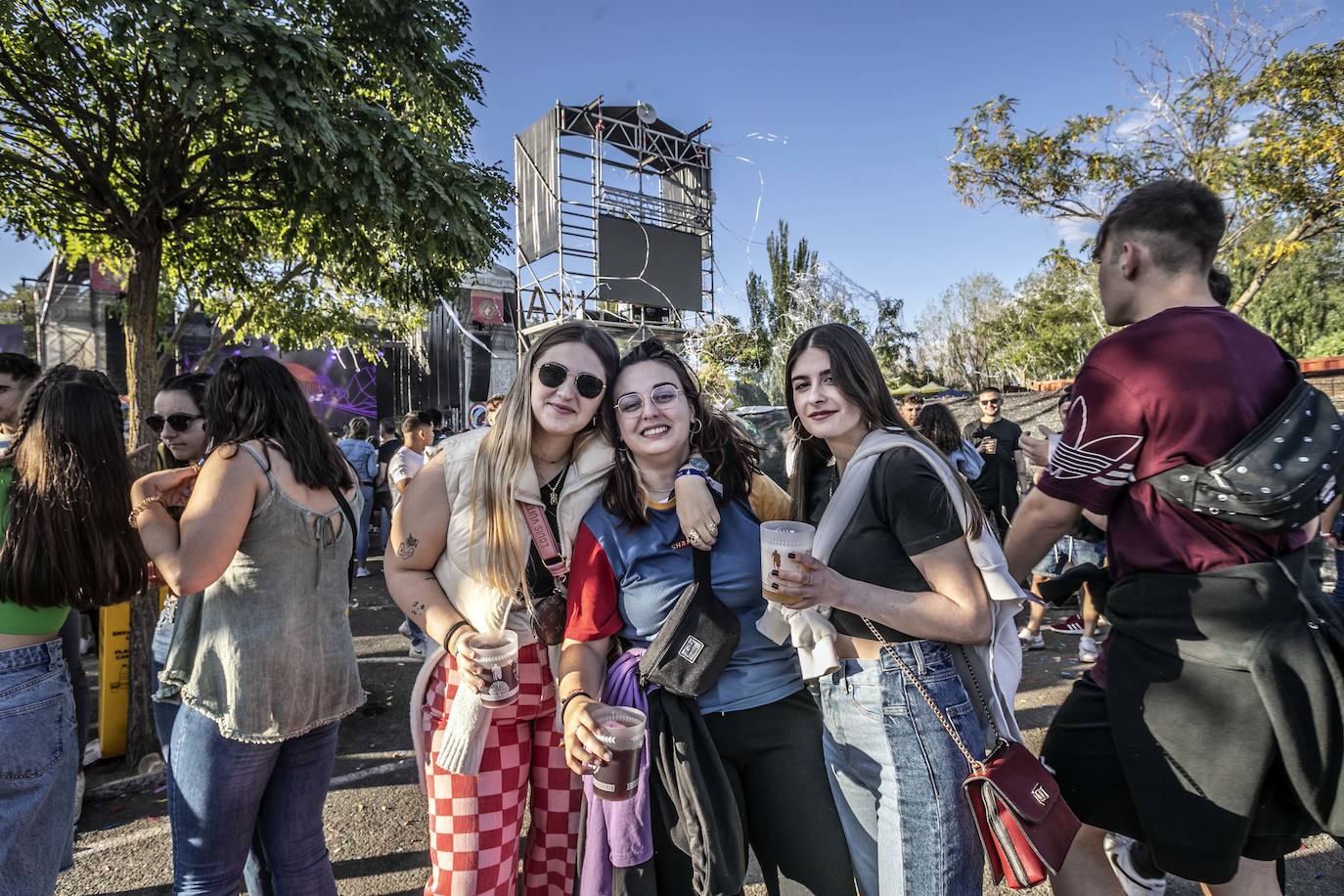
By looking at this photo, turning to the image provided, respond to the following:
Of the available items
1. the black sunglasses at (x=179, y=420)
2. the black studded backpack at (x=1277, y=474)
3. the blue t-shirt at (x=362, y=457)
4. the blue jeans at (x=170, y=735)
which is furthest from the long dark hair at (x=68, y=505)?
the blue t-shirt at (x=362, y=457)

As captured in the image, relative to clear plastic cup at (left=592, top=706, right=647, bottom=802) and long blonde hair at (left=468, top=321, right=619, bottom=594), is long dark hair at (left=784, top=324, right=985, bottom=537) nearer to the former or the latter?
long blonde hair at (left=468, top=321, right=619, bottom=594)

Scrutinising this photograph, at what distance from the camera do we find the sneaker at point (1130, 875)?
2.43 metres

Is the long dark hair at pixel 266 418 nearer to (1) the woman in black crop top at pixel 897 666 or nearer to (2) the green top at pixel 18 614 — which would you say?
(2) the green top at pixel 18 614

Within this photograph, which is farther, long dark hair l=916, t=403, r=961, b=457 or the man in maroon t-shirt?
long dark hair l=916, t=403, r=961, b=457

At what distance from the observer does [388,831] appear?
3.29 metres

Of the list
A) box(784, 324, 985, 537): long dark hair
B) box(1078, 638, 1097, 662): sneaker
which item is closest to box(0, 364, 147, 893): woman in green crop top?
box(784, 324, 985, 537): long dark hair

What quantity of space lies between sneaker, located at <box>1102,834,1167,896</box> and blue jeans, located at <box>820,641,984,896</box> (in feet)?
4.25

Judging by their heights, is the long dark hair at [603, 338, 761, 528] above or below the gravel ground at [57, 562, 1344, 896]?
above

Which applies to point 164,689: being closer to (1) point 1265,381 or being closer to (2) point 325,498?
(2) point 325,498

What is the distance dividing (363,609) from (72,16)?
571cm

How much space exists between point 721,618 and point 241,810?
1.53m

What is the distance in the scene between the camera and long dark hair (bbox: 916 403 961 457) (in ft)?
18.4

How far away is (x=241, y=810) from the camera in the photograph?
6.38ft

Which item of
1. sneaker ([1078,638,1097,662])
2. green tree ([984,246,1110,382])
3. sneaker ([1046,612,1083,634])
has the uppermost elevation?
green tree ([984,246,1110,382])
